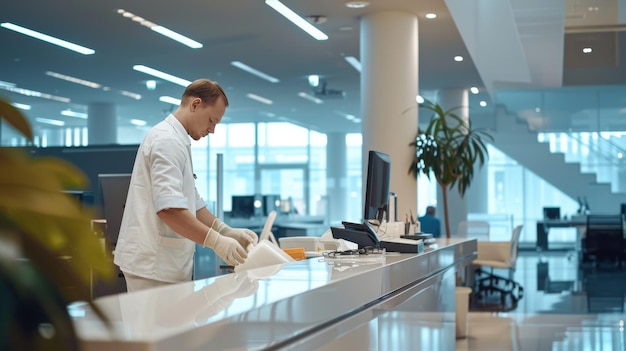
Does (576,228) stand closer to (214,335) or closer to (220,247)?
(220,247)

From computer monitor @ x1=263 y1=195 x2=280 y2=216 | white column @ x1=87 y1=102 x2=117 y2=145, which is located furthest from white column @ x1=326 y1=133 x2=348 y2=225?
white column @ x1=87 y1=102 x2=117 y2=145

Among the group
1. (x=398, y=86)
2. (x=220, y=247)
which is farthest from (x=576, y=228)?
(x=220, y=247)

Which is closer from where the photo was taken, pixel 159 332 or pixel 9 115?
pixel 9 115

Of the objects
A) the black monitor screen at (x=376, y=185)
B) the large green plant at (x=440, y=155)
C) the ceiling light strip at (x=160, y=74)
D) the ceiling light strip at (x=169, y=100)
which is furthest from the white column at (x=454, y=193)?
the black monitor screen at (x=376, y=185)

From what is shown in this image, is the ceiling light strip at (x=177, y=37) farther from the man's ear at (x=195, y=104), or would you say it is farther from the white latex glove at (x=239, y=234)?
the man's ear at (x=195, y=104)

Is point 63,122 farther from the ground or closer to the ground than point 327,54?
closer to the ground

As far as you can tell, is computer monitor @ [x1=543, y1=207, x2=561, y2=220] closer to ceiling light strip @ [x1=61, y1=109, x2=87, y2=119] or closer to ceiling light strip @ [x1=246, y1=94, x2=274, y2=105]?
ceiling light strip @ [x1=246, y1=94, x2=274, y2=105]

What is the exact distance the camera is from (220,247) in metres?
3.10

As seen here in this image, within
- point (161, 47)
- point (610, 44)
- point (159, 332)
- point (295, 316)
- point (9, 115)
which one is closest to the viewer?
point (9, 115)

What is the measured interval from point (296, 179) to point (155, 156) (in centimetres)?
1051

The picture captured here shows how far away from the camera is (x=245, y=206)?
12070 mm

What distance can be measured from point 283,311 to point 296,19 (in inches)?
280

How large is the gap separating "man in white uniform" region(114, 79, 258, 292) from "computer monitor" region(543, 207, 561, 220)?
45.9 ft

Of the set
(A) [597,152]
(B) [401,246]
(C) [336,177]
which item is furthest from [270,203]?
(B) [401,246]
